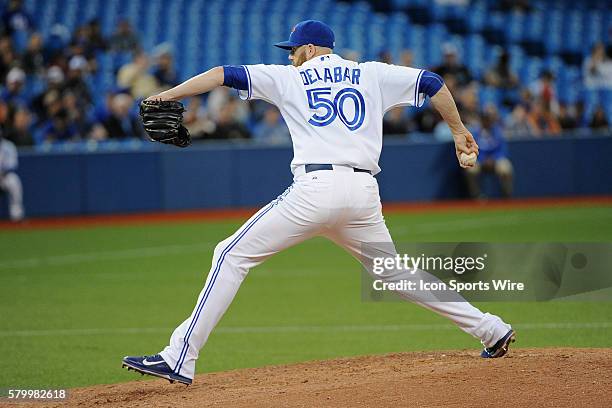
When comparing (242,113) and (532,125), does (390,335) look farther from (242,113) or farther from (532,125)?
(532,125)

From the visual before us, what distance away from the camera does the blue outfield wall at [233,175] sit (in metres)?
18.6

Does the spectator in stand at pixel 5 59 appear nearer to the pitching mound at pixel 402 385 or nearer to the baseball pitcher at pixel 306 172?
the pitching mound at pixel 402 385

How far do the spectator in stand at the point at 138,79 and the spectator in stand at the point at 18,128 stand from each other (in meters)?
1.94

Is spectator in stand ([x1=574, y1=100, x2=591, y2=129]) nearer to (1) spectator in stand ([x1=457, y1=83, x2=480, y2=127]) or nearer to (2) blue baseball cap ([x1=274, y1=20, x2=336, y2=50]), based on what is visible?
(1) spectator in stand ([x1=457, y1=83, x2=480, y2=127])

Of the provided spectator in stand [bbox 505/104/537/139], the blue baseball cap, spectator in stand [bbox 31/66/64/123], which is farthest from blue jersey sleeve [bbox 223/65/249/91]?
spectator in stand [bbox 505/104/537/139]

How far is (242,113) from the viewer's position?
20.1 m

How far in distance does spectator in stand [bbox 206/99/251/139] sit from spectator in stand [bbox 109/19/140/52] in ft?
8.53

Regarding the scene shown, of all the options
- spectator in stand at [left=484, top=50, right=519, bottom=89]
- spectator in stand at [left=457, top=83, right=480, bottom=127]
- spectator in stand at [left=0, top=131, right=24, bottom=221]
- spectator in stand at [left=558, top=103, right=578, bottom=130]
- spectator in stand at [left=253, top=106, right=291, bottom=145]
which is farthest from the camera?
spectator in stand at [left=484, top=50, right=519, bottom=89]

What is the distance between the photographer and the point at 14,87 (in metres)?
18.8

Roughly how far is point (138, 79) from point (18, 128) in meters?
2.42

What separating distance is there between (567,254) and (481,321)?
553 centimetres

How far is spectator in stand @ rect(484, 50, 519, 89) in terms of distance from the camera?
22672 mm

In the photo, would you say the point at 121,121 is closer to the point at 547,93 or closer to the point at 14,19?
the point at 14,19

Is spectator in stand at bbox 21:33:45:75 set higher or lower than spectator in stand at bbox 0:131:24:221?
higher
